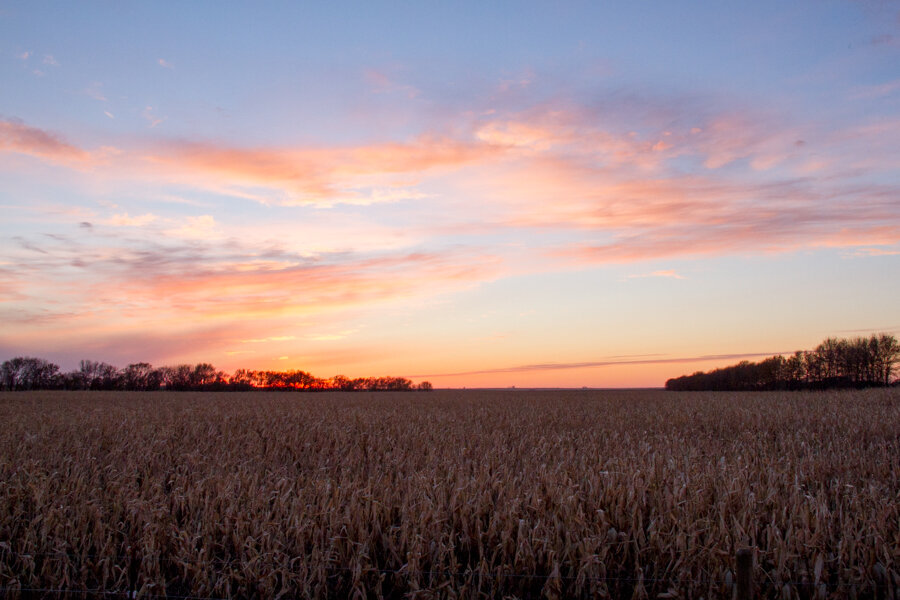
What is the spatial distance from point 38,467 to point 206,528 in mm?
4965

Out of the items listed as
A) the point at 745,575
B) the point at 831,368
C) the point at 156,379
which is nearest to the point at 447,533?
the point at 745,575

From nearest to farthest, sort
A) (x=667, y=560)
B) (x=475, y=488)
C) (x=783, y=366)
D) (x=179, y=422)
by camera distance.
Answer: (x=667, y=560) < (x=475, y=488) < (x=179, y=422) < (x=783, y=366)

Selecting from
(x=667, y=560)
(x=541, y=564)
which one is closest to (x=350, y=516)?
(x=541, y=564)

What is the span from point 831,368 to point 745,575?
286ft

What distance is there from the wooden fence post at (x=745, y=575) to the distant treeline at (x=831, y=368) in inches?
3051

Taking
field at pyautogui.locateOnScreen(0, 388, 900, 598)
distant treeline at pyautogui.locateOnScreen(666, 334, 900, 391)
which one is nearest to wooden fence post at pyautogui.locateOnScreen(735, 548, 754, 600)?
field at pyautogui.locateOnScreen(0, 388, 900, 598)

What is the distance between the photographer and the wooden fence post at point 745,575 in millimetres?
3225

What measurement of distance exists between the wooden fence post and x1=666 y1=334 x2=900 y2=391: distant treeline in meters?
77.5

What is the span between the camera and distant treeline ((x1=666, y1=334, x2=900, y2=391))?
69500mm

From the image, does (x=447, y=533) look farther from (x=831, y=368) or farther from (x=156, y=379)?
(x=156, y=379)

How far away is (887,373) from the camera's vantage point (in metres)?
69.2

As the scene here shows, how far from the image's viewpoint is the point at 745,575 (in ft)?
10.7

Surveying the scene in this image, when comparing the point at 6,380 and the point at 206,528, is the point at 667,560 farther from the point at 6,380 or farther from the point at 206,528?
the point at 6,380

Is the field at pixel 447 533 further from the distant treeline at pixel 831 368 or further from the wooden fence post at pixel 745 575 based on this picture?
the distant treeline at pixel 831 368
